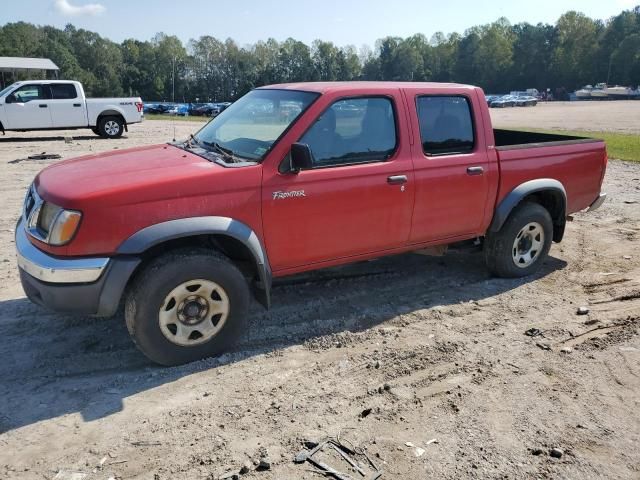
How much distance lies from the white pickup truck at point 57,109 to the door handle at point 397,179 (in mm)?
16468

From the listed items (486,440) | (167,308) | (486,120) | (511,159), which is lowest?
(486,440)

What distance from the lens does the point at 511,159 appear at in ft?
17.5

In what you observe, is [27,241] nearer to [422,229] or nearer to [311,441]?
[311,441]

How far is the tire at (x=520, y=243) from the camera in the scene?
5559 mm

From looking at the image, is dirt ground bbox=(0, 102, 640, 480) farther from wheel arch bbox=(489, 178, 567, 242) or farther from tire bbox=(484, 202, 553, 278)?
wheel arch bbox=(489, 178, 567, 242)

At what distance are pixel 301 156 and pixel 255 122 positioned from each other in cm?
85

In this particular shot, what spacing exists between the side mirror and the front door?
4.9 inches

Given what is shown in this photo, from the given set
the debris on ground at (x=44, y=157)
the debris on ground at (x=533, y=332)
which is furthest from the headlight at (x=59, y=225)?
the debris on ground at (x=44, y=157)

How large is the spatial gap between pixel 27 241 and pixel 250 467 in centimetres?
225

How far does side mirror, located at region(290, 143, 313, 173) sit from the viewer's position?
3.96m

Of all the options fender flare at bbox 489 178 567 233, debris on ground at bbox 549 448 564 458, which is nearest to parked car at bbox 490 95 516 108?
fender flare at bbox 489 178 567 233

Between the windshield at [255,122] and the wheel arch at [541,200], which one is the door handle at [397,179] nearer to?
the windshield at [255,122]

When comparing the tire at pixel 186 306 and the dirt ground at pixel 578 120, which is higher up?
the dirt ground at pixel 578 120

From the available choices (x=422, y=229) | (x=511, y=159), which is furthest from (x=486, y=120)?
(x=422, y=229)
